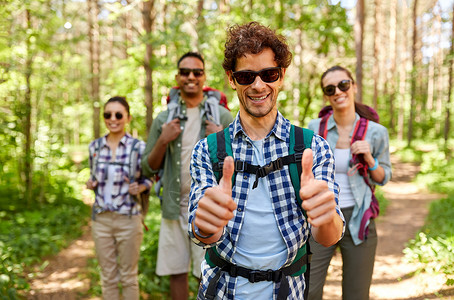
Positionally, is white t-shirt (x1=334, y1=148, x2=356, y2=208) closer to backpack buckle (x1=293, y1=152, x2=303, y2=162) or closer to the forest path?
backpack buckle (x1=293, y1=152, x2=303, y2=162)

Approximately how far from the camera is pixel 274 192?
5.59 feet

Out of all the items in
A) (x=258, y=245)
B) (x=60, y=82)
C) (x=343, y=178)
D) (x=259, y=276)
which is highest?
(x=60, y=82)

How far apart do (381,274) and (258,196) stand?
16.8 ft

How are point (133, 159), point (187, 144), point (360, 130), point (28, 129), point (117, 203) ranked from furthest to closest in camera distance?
point (28, 129), point (133, 159), point (117, 203), point (187, 144), point (360, 130)

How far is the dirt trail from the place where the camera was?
505 cm

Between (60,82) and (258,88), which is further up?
(60,82)

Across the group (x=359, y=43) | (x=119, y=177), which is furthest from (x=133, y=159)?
(x=359, y=43)

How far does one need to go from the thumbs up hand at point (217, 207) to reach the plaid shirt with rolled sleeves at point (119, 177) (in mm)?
2610

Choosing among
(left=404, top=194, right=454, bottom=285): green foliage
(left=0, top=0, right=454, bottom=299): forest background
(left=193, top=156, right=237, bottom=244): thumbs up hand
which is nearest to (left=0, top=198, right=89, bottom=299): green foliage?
(left=0, top=0, right=454, bottom=299): forest background

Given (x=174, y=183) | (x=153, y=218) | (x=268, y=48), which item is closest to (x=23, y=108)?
(x=153, y=218)

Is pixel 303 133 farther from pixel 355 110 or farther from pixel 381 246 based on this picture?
pixel 381 246

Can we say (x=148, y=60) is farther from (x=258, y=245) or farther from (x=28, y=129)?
(x=258, y=245)

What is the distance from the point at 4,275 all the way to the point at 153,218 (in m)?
2.85

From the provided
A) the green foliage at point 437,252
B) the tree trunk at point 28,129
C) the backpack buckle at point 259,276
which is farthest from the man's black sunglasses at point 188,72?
the tree trunk at point 28,129
